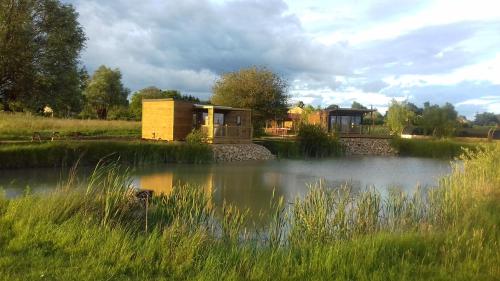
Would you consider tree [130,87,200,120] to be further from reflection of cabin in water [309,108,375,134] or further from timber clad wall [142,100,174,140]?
timber clad wall [142,100,174,140]

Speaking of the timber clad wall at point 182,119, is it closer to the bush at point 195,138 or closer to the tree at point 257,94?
the bush at point 195,138

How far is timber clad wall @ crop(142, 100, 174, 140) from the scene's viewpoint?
28312 millimetres

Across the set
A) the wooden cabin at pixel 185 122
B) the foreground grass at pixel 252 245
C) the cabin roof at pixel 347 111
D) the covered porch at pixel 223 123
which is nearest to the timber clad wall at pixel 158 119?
the wooden cabin at pixel 185 122

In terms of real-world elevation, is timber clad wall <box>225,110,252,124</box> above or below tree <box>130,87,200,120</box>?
below

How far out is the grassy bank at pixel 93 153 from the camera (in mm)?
18047

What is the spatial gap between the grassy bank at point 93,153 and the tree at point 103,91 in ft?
113

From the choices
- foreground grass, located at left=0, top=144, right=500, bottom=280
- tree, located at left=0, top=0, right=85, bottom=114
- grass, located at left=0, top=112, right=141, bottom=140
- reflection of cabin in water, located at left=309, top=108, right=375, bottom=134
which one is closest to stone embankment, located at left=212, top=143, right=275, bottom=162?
grass, located at left=0, top=112, right=141, bottom=140

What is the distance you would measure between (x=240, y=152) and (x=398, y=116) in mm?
34788

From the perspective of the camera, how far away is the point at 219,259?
16.5 feet

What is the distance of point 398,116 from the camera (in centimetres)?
5650

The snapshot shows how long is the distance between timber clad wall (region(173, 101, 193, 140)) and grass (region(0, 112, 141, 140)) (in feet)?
13.1

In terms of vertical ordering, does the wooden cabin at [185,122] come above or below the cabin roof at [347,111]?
below

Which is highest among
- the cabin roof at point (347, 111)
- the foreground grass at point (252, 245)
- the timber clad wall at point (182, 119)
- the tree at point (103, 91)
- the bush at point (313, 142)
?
the tree at point (103, 91)

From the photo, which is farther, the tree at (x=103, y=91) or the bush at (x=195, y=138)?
the tree at (x=103, y=91)
